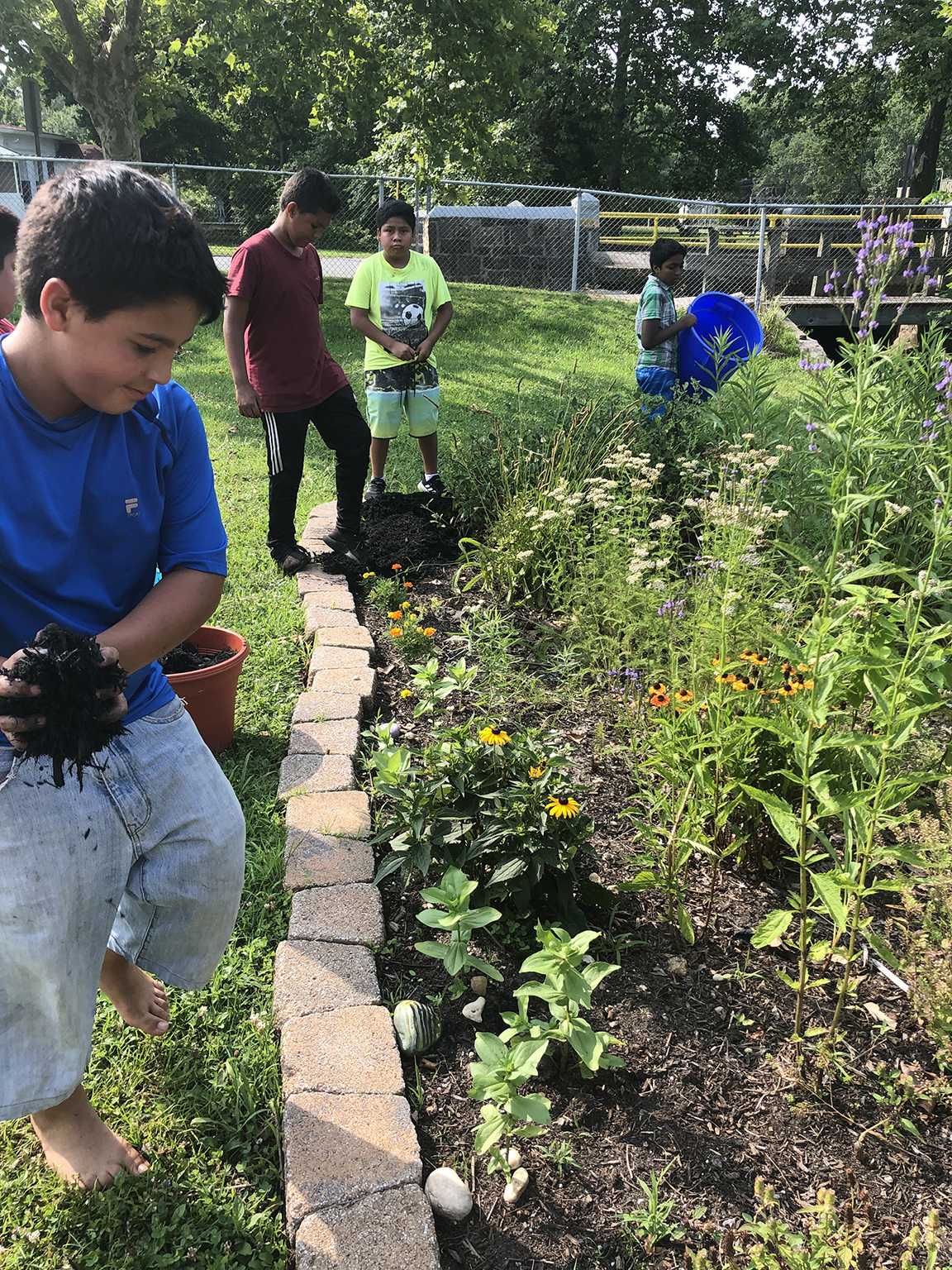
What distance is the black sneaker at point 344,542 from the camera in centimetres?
464

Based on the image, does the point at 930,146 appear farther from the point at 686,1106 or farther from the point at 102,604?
the point at 102,604

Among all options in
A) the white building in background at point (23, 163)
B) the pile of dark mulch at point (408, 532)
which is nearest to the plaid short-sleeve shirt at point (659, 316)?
the pile of dark mulch at point (408, 532)

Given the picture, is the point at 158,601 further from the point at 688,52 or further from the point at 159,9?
the point at 688,52

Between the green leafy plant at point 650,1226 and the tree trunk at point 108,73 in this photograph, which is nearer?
the green leafy plant at point 650,1226

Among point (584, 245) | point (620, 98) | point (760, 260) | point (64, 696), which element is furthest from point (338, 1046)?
point (620, 98)

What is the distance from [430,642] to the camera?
3.69 meters

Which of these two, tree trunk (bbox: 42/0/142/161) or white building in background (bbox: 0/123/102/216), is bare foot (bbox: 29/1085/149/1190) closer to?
white building in background (bbox: 0/123/102/216)

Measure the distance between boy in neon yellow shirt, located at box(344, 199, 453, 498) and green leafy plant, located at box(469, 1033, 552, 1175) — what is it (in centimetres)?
397

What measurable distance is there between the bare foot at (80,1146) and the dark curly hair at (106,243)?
145 centimetres

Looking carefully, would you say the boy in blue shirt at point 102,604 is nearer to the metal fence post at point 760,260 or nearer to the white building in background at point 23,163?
the white building in background at point 23,163

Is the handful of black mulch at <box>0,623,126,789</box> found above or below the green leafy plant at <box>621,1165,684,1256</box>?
above

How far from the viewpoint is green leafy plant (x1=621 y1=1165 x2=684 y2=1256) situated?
62.1 inches

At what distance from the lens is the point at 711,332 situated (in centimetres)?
589

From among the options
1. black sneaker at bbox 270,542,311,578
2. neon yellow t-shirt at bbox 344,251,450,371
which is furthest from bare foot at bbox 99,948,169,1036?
neon yellow t-shirt at bbox 344,251,450,371
